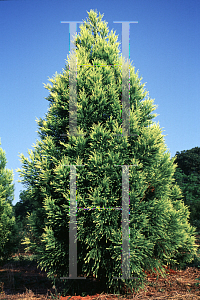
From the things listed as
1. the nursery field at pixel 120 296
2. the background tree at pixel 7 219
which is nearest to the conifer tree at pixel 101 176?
the nursery field at pixel 120 296

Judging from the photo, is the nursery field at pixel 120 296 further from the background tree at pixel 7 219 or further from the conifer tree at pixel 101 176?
the background tree at pixel 7 219

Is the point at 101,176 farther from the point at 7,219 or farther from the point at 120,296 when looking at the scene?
the point at 7,219

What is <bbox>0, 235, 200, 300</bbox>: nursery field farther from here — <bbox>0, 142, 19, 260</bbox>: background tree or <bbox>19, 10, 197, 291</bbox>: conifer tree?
<bbox>0, 142, 19, 260</bbox>: background tree

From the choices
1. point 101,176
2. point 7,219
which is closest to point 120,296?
point 101,176

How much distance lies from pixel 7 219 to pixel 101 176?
6784mm

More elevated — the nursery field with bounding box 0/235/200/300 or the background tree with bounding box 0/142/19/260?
the background tree with bounding box 0/142/19/260

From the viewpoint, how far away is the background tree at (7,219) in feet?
38.5

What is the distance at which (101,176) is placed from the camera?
7.66 metres

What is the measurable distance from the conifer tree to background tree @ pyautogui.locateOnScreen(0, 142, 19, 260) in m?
3.37

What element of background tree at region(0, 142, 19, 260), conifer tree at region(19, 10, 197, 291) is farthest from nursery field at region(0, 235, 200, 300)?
background tree at region(0, 142, 19, 260)

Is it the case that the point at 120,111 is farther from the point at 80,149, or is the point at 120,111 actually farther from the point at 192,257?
the point at 192,257

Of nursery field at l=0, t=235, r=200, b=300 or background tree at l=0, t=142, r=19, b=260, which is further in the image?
background tree at l=0, t=142, r=19, b=260

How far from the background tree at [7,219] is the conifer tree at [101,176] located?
11.0 ft

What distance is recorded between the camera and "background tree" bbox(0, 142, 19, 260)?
1173 centimetres
